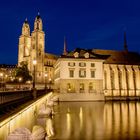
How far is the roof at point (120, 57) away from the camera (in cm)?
7046

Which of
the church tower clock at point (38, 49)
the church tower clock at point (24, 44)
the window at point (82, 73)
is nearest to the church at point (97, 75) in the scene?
the window at point (82, 73)

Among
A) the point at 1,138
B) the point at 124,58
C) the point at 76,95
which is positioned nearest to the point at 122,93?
the point at 124,58

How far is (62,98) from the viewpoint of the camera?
2227 inches

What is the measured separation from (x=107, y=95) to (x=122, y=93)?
220 inches

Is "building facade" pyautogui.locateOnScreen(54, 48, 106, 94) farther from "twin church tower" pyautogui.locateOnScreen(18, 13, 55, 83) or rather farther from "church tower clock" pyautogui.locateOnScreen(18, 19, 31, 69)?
"church tower clock" pyautogui.locateOnScreen(18, 19, 31, 69)

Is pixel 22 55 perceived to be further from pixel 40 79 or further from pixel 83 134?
pixel 83 134

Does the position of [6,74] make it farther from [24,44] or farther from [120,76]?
[120,76]

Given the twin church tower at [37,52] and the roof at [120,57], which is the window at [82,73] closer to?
the roof at [120,57]

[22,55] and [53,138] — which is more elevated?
[22,55]

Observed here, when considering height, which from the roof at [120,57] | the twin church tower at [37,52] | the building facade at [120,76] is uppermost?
the twin church tower at [37,52]

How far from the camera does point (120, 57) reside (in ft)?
241

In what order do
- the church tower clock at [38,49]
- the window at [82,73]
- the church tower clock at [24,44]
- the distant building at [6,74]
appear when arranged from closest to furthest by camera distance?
the window at [82,73] → the distant building at [6,74] → the church tower clock at [38,49] → the church tower clock at [24,44]

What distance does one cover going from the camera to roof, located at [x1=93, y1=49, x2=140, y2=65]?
70.5m

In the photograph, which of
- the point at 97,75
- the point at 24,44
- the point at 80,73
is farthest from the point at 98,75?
the point at 24,44
